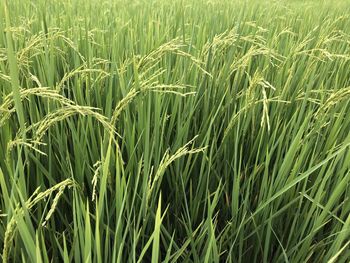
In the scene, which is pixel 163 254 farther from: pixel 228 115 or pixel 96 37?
pixel 96 37

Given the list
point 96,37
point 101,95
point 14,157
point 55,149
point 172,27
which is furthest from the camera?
point 172,27

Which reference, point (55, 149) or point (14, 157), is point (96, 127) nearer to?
point (55, 149)

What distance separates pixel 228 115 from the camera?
935 millimetres

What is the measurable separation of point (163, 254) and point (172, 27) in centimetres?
133

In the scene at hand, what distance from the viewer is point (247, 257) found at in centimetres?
75

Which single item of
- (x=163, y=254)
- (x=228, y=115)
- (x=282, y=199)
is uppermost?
(x=228, y=115)

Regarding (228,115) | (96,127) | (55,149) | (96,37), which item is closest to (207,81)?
(228,115)

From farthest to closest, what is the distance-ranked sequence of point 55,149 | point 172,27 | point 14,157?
point 172,27 → point 55,149 → point 14,157

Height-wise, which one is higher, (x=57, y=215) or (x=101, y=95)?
(x=101, y=95)

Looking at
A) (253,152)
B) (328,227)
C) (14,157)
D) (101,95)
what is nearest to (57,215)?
(14,157)

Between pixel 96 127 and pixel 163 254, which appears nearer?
pixel 163 254

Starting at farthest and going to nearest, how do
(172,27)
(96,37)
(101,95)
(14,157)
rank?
(172,27)
(96,37)
(101,95)
(14,157)

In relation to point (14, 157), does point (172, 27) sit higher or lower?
higher

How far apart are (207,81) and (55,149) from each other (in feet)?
1.69
